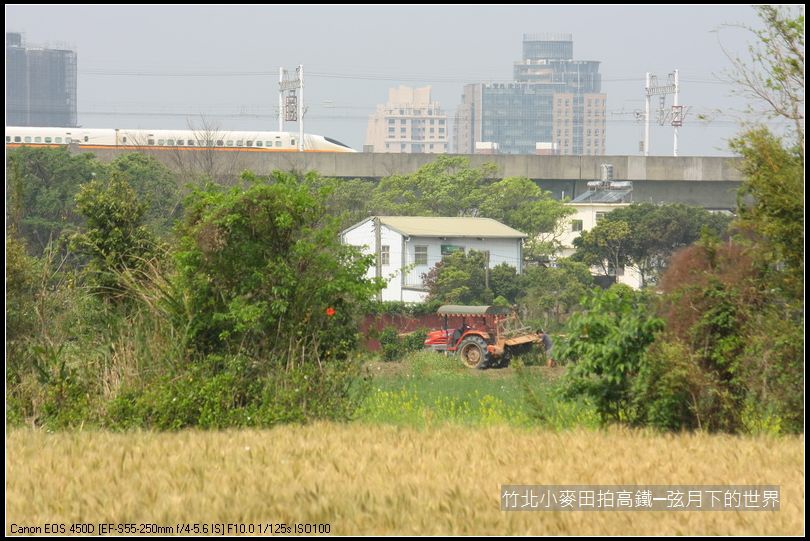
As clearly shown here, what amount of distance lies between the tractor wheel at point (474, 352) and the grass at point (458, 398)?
21.8 inches

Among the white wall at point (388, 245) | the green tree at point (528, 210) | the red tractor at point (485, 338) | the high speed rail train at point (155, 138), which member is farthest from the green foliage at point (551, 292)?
the high speed rail train at point (155, 138)

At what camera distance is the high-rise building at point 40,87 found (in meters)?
84.3

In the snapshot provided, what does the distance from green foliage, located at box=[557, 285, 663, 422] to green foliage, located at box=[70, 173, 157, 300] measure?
6557mm

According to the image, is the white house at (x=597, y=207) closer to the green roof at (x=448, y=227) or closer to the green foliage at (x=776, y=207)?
the green roof at (x=448, y=227)

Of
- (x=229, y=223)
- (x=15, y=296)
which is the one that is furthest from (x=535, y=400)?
(x=15, y=296)

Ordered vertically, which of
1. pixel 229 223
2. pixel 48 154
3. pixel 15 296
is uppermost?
pixel 48 154

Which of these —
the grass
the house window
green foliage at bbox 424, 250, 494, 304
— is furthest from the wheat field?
the house window

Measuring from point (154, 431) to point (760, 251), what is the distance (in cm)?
727

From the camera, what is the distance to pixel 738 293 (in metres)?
12.6

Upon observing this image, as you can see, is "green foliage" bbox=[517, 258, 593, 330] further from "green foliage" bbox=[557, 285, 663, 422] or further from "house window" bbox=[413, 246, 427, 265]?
"green foliage" bbox=[557, 285, 663, 422]

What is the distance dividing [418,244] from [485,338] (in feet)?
66.9

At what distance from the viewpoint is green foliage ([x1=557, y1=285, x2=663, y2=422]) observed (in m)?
12.2

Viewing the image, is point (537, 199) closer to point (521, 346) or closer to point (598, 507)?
point (521, 346)

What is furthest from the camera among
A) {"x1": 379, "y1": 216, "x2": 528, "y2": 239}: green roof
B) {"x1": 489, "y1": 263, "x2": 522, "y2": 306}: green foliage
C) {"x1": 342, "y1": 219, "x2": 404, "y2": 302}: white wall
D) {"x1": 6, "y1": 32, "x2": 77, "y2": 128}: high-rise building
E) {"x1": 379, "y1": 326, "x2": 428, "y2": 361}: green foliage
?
Answer: {"x1": 6, "y1": 32, "x2": 77, "y2": 128}: high-rise building
